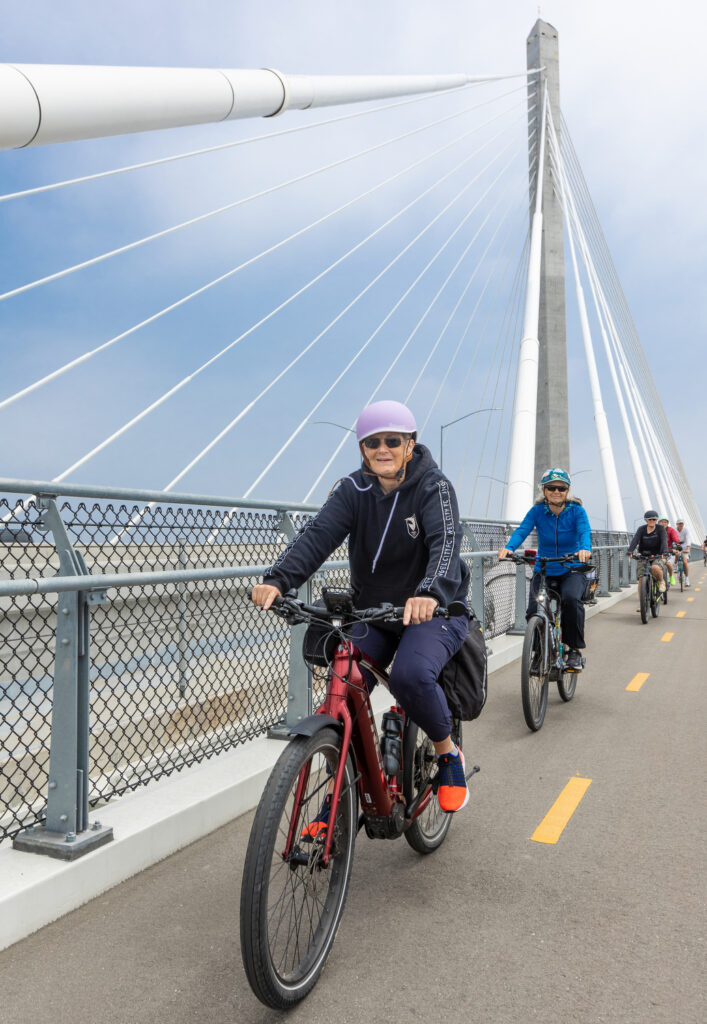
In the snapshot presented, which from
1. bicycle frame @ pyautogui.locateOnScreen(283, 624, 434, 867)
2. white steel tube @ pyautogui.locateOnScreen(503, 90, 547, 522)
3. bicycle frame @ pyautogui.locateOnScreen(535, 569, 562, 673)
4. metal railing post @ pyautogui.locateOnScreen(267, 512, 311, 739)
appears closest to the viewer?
bicycle frame @ pyautogui.locateOnScreen(283, 624, 434, 867)

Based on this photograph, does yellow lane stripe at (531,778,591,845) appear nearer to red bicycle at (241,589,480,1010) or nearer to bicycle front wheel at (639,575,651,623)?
red bicycle at (241,589,480,1010)

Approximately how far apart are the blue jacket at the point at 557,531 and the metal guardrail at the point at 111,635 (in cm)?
174

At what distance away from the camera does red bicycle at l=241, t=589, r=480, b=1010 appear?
93.0 inches

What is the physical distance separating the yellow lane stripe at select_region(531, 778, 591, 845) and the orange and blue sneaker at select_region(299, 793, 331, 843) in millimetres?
1600

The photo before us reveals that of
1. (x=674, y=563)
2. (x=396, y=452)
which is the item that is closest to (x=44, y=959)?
(x=396, y=452)

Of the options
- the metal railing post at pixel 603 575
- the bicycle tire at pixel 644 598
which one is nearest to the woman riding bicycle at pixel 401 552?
the bicycle tire at pixel 644 598

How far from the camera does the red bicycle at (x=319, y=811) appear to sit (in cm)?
236

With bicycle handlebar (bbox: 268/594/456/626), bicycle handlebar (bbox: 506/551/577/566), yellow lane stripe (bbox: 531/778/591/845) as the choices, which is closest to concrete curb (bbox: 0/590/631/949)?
bicycle handlebar (bbox: 268/594/456/626)

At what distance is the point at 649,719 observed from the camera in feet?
21.1

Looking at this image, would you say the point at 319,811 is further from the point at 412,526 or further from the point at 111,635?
the point at 111,635

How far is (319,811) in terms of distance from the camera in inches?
107

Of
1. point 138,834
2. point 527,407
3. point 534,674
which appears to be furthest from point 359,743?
point 527,407

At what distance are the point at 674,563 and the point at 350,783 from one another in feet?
66.6

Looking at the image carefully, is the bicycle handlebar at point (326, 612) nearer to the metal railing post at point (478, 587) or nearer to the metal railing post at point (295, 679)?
the metal railing post at point (295, 679)
